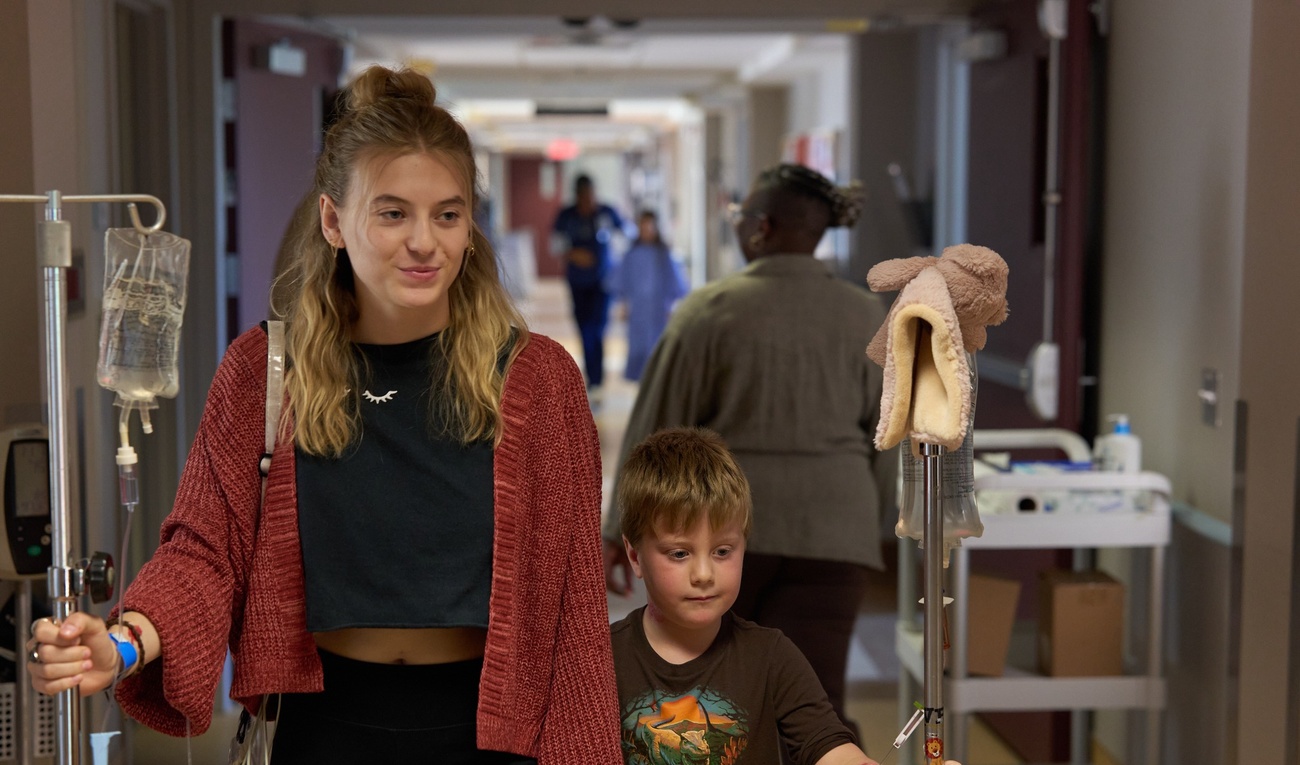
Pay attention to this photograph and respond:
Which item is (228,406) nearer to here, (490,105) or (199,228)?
(199,228)

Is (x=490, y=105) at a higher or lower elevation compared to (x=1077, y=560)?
higher

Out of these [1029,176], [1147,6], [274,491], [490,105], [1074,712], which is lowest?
[1074,712]

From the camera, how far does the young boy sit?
5.68 feet

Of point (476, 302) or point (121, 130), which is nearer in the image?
point (476, 302)

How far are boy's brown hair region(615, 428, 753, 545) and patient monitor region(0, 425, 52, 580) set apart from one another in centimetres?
124

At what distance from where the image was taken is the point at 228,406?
158 cm

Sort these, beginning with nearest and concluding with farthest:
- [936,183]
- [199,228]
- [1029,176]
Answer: [1029,176]
[199,228]
[936,183]

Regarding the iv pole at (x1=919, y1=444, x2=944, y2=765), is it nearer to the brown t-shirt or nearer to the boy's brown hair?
the brown t-shirt

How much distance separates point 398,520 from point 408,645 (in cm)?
15

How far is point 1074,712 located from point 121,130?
2883 millimetres

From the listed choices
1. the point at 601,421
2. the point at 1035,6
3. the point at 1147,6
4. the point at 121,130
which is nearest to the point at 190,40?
the point at 121,130

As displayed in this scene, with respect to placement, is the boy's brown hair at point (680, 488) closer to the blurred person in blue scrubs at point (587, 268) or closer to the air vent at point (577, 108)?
the blurred person in blue scrubs at point (587, 268)

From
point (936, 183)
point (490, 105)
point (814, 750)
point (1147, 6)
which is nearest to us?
point (814, 750)

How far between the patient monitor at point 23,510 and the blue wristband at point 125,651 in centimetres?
114
